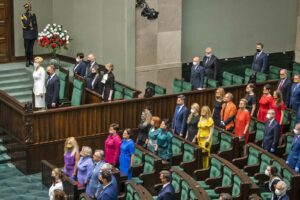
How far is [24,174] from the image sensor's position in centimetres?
1585

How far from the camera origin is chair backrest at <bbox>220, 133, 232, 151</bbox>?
15.1m

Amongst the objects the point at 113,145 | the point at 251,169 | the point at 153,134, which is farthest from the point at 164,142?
the point at 251,169

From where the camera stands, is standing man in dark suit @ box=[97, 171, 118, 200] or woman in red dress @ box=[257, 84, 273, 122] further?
woman in red dress @ box=[257, 84, 273, 122]

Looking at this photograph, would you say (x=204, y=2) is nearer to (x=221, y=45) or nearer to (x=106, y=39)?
(x=221, y=45)

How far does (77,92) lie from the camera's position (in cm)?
1756

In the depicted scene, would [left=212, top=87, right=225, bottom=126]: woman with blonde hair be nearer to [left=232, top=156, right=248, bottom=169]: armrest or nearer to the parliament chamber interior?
the parliament chamber interior

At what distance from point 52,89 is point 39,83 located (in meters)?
0.40

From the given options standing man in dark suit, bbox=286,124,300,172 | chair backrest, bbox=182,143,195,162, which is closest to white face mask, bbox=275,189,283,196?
standing man in dark suit, bbox=286,124,300,172

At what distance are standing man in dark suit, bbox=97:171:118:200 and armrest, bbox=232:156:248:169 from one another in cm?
320

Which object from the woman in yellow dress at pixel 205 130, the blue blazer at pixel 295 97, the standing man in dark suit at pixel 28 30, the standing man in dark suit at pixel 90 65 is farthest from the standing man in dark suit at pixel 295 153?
the standing man in dark suit at pixel 28 30

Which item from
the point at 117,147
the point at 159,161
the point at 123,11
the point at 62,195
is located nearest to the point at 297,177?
the point at 159,161

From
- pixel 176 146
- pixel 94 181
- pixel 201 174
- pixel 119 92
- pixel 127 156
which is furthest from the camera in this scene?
pixel 119 92

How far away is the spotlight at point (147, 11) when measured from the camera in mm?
20281

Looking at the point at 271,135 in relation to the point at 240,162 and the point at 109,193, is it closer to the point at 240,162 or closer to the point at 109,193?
the point at 240,162
